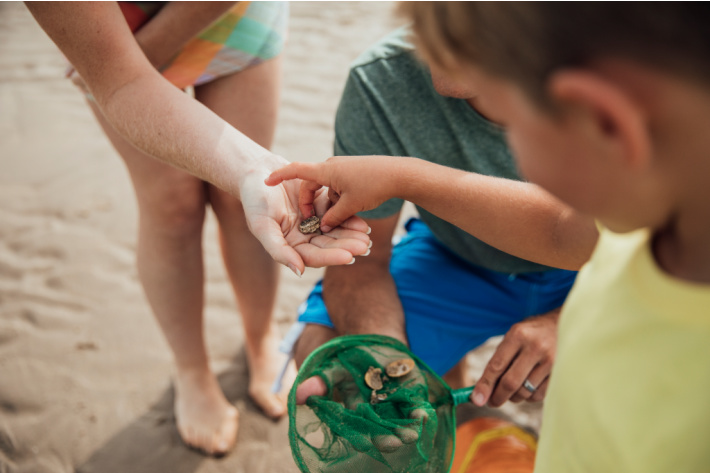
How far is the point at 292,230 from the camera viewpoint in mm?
1633

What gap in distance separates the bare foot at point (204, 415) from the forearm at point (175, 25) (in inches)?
55.1

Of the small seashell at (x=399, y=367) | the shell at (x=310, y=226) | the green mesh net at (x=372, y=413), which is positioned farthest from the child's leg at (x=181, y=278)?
the small seashell at (x=399, y=367)

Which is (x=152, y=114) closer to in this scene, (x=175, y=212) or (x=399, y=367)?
(x=175, y=212)

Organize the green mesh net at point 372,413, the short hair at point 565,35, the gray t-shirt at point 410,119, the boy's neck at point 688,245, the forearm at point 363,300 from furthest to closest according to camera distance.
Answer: the forearm at point 363,300
the gray t-shirt at point 410,119
the green mesh net at point 372,413
the boy's neck at point 688,245
the short hair at point 565,35

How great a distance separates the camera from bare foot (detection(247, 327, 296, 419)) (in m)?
2.57

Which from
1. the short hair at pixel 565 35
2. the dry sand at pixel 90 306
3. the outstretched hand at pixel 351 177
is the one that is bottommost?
the dry sand at pixel 90 306

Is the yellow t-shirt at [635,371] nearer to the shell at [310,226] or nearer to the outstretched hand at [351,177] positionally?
the outstretched hand at [351,177]

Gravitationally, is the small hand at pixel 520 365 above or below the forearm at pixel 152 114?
below

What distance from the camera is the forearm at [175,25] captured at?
1.80 m

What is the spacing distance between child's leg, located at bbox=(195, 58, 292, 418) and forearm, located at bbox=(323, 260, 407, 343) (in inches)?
15.8

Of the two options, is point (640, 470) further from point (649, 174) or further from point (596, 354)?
point (649, 174)

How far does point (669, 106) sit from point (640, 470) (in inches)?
22.7

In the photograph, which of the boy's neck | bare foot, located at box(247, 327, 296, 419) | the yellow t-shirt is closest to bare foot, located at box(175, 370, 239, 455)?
bare foot, located at box(247, 327, 296, 419)

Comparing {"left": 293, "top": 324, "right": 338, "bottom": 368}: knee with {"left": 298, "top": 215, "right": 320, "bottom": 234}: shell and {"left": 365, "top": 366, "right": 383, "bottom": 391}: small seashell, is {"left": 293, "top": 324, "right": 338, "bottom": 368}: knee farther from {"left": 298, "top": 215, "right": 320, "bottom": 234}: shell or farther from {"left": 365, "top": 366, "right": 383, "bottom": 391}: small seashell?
{"left": 298, "top": 215, "right": 320, "bottom": 234}: shell
